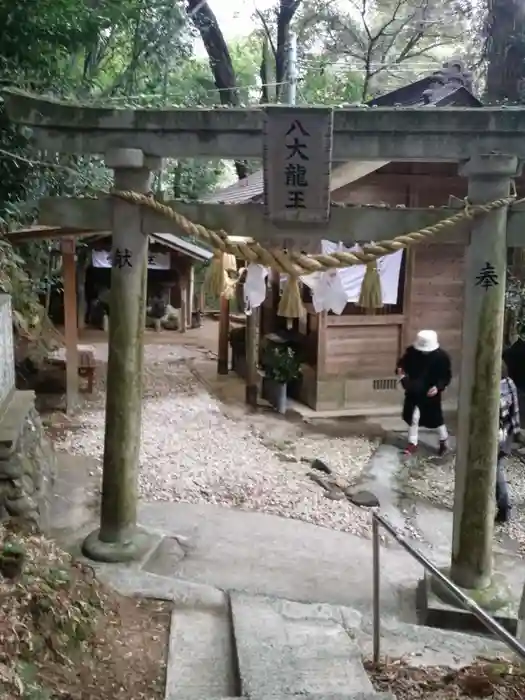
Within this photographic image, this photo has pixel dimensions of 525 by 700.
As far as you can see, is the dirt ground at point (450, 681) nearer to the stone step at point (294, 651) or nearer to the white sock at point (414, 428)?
the stone step at point (294, 651)

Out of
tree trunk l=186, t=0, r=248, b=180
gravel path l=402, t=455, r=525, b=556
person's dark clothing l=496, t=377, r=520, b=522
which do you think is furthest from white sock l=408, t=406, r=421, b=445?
tree trunk l=186, t=0, r=248, b=180

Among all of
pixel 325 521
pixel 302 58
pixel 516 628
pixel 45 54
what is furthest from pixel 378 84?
pixel 516 628

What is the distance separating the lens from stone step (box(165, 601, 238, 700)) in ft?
12.3

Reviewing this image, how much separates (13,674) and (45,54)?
24.8ft

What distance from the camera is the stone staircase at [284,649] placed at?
3.61 metres

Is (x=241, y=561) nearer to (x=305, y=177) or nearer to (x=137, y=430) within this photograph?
(x=137, y=430)

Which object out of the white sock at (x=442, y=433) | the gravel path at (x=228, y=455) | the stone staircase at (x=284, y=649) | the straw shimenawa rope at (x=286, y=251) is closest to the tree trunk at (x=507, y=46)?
the white sock at (x=442, y=433)

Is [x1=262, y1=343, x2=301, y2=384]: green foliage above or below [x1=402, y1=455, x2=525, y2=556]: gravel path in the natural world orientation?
above

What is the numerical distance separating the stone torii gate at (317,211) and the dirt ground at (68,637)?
4.01 feet

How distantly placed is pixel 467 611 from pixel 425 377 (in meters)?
4.55

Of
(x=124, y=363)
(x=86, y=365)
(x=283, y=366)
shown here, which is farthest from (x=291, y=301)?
(x=86, y=365)

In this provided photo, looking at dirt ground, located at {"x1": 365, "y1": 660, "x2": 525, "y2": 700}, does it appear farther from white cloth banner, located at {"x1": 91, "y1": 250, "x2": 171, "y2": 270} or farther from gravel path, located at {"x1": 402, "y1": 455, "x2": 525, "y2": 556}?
white cloth banner, located at {"x1": 91, "y1": 250, "x2": 171, "y2": 270}

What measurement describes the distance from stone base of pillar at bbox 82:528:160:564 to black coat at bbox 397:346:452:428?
4630 mm

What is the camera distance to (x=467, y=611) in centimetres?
502
